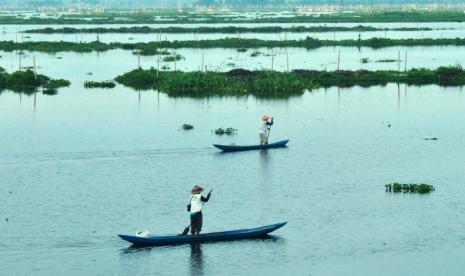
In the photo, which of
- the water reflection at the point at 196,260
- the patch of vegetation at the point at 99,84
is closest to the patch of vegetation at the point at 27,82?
the patch of vegetation at the point at 99,84

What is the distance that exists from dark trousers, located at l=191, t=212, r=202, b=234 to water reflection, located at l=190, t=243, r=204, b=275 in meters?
0.45

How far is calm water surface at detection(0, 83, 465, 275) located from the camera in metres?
31.7

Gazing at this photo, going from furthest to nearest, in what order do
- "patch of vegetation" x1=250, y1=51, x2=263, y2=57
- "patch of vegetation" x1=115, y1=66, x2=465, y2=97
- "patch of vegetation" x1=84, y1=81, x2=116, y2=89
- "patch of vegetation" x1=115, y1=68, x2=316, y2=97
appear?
"patch of vegetation" x1=250, y1=51, x2=263, y2=57, "patch of vegetation" x1=84, y1=81, x2=116, y2=89, "patch of vegetation" x1=115, y1=66, x2=465, y2=97, "patch of vegetation" x1=115, y1=68, x2=316, y2=97

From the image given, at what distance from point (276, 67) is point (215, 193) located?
57.0 meters

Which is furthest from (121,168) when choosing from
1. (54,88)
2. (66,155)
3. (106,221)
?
(54,88)

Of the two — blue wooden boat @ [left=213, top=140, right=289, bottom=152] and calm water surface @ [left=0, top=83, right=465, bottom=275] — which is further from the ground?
blue wooden boat @ [left=213, top=140, right=289, bottom=152]

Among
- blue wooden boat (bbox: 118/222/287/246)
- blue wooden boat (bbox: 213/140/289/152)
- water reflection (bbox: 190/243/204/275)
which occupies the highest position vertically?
blue wooden boat (bbox: 213/140/289/152)

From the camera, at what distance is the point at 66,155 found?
167ft

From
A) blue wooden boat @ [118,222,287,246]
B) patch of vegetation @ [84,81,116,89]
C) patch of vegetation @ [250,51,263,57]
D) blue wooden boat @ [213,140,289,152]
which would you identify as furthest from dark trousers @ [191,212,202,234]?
patch of vegetation @ [250,51,263,57]

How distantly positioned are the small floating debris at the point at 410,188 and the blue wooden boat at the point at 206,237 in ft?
30.8

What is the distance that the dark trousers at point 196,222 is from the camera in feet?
107

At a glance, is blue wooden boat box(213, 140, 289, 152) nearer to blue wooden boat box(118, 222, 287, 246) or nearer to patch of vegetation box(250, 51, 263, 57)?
blue wooden boat box(118, 222, 287, 246)

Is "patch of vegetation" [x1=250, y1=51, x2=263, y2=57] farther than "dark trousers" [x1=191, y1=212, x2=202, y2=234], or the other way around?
"patch of vegetation" [x1=250, y1=51, x2=263, y2=57]

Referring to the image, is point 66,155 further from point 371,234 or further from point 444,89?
point 444,89
